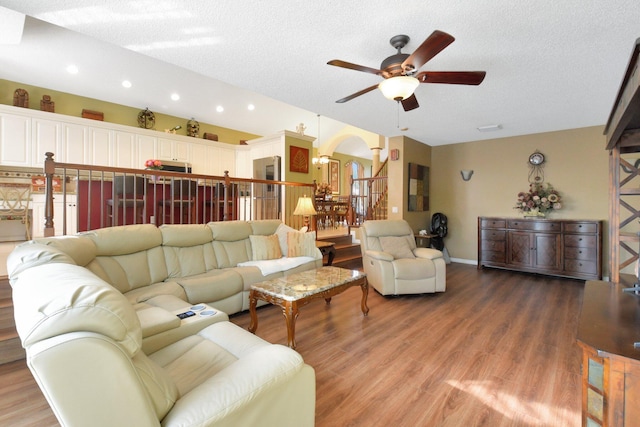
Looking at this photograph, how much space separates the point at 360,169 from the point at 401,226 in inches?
331

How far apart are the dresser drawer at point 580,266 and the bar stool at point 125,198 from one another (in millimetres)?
6328

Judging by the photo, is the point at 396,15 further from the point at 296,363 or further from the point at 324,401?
the point at 324,401

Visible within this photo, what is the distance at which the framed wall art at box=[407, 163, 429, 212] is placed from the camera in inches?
219

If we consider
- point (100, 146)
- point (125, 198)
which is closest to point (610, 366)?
point (125, 198)

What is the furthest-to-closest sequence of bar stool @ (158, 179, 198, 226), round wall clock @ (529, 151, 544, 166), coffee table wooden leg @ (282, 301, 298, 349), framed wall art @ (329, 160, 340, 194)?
framed wall art @ (329, 160, 340, 194) < round wall clock @ (529, 151, 544, 166) < bar stool @ (158, 179, 198, 226) < coffee table wooden leg @ (282, 301, 298, 349)

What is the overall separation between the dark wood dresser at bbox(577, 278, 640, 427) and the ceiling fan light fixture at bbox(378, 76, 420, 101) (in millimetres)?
1789

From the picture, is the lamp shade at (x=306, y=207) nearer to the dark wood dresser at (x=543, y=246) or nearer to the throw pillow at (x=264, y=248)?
the throw pillow at (x=264, y=248)

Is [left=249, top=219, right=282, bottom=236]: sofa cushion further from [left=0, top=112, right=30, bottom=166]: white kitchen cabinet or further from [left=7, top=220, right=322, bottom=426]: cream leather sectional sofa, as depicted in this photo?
[left=0, top=112, right=30, bottom=166]: white kitchen cabinet

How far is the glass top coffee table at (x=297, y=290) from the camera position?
2316mm

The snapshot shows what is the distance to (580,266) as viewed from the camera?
4.39 m

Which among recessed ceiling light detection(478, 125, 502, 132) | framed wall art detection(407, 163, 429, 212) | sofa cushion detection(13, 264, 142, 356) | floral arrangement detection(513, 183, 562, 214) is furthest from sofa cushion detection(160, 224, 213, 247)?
floral arrangement detection(513, 183, 562, 214)

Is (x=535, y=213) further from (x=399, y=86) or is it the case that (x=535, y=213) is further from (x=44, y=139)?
(x=44, y=139)

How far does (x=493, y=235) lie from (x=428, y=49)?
4394mm

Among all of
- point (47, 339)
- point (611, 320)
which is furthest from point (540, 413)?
point (47, 339)
